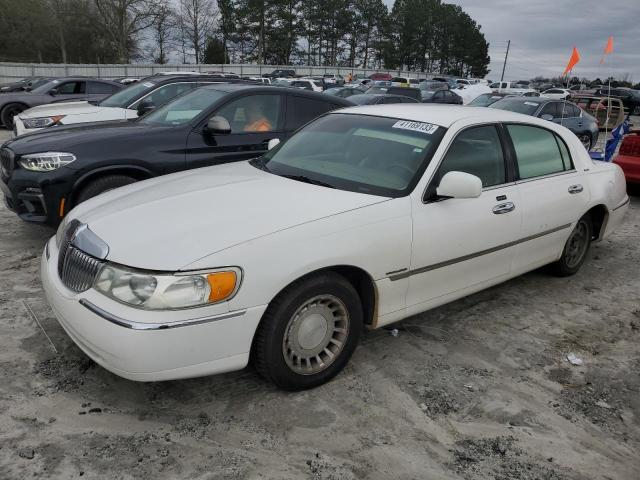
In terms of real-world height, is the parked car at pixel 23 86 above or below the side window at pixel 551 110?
below

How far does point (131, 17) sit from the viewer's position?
50031mm

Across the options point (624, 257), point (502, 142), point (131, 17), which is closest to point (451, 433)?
point (502, 142)

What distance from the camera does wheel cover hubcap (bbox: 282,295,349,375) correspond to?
290 centimetres

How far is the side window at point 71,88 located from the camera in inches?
557

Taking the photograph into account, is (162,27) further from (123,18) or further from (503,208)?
(503,208)

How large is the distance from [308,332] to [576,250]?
333 cm

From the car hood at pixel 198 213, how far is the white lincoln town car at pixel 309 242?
11 mm

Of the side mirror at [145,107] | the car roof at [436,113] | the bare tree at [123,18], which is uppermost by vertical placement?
the bare tree at [123,18]

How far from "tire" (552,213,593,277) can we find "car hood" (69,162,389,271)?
2.62m

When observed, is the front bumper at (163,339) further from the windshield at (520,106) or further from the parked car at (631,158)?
the windshield at (520,106)

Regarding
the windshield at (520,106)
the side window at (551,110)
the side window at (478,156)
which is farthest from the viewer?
the side window at (551,110)

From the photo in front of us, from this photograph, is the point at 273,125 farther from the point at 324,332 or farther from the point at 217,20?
the point at 217,20

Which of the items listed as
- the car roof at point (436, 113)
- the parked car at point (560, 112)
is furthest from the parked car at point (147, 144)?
the parked car at point (560, 112)

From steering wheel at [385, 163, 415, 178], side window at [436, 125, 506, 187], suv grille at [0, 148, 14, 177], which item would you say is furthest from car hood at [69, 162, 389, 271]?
suv grille at [0, 148, 14, 177]
